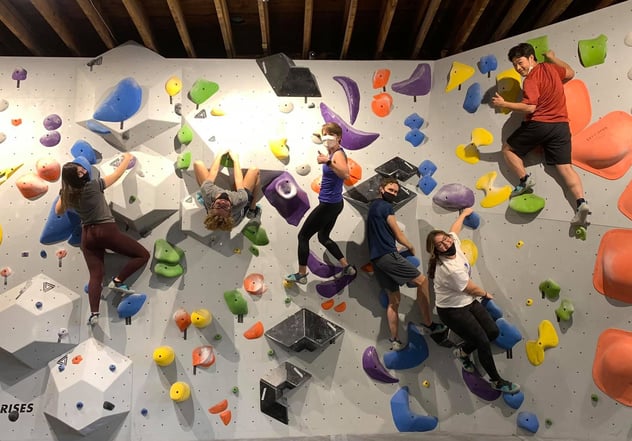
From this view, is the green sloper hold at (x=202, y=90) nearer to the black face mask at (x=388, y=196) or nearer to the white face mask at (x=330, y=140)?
the white face mask at (x=330, y=140)

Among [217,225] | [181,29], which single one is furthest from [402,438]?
[181,29]

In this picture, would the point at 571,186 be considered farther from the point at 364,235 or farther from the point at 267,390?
the point at 267,390

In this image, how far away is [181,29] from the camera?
3152 mm

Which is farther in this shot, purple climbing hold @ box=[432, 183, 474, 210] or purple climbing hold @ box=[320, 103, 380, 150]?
purple climbing hold @ box=[320, 103, 380, 150]

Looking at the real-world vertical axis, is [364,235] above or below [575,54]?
below

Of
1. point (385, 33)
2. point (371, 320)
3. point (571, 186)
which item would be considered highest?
point (385, 33)

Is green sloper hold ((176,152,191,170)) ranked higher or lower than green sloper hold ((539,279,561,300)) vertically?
higher

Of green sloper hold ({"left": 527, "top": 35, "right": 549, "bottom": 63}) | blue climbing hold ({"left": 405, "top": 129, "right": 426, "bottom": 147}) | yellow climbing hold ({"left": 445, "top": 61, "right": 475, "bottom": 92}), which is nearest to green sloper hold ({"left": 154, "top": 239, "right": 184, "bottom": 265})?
blue climbing hold ({"left": 405, "top": 129, "right": 426, "bottom": 147})

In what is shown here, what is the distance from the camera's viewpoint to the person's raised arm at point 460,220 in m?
3.09

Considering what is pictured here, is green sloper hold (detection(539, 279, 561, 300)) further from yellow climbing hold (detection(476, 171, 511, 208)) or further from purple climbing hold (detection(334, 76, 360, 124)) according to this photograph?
purple climbing hold (detection(334, 76, 360, 124))

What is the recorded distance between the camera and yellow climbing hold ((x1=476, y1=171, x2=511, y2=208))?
3109 mm

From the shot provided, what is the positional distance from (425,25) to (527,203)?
54.5 inches

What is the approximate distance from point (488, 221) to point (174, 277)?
2.18m

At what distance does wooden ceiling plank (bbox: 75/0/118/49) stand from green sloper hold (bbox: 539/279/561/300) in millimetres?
3407
